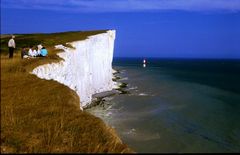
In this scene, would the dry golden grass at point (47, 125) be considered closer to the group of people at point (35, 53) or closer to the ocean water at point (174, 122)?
Result: the group of people at point (35, 53)

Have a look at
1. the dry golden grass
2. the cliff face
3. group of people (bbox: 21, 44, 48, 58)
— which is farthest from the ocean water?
the dry golden grass

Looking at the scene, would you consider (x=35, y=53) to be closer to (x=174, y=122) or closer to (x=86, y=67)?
(x=174, y=122)

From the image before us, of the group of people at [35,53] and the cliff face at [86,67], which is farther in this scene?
the cliff face at [86,67]

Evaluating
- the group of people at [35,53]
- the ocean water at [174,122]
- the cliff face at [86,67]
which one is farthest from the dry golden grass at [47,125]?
the ocean water at [174,122]

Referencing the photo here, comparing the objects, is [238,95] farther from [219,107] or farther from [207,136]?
[207,136]

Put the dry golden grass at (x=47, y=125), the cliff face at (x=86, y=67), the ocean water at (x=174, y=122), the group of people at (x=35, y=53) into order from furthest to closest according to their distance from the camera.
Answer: the ocean water at (x=174, y=122) → the cliff face at (x=86, y=67) → the group of people at (x=35, y=53) → the dry golden grass at (x=47, y=125)

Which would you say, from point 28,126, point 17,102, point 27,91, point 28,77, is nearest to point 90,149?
point 28,126

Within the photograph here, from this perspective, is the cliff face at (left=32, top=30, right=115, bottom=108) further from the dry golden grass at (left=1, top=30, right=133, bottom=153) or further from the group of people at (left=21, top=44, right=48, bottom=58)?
the dry golden grass at (left=1, top=30, right=133, bottom=153)
